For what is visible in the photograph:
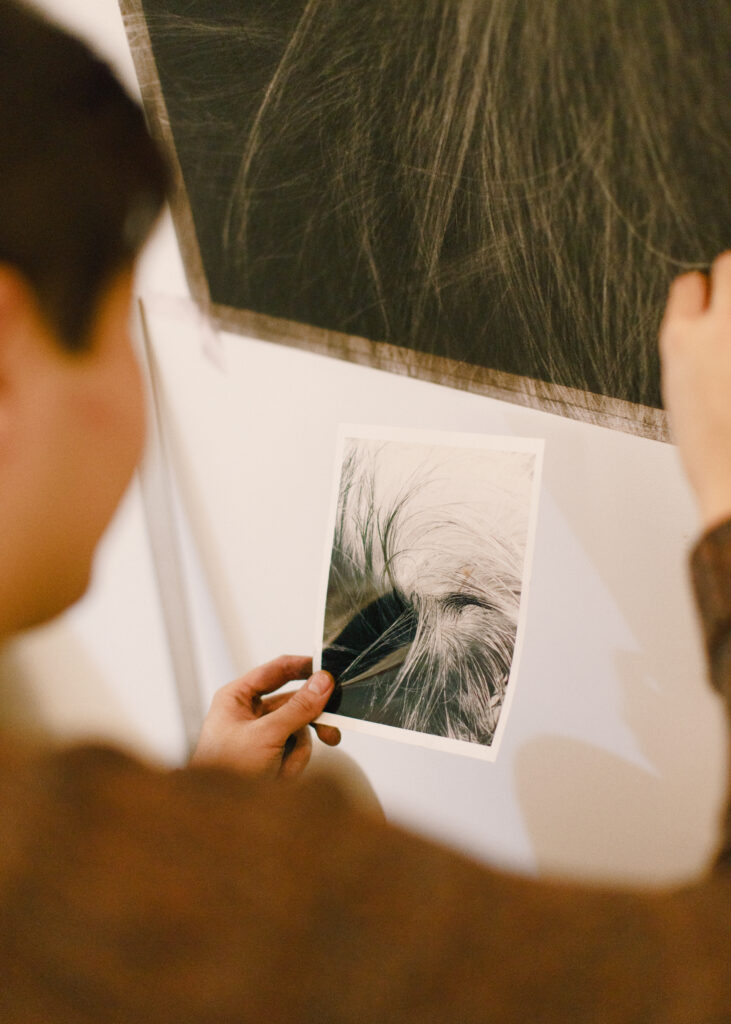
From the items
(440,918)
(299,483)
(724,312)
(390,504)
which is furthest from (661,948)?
(299,483)

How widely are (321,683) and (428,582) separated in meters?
0.15

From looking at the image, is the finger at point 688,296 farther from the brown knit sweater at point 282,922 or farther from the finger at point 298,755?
the finger at point 298,755

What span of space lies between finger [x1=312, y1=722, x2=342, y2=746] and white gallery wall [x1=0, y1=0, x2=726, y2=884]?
42 mm

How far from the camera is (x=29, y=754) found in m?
0.21

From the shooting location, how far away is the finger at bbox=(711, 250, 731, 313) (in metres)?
0.43

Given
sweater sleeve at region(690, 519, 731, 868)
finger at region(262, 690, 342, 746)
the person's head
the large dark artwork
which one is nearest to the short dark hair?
the person's head

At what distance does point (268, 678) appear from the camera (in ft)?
2.36

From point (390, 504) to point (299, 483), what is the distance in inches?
5.5

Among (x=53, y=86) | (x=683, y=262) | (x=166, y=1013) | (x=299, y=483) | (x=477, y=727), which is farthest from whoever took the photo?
(x=299, y=483)

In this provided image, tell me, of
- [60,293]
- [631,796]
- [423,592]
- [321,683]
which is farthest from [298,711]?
[60,293]

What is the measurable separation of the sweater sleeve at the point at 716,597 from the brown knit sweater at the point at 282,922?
0.09m

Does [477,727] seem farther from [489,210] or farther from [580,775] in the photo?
[489,210]

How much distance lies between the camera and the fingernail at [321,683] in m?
0.67

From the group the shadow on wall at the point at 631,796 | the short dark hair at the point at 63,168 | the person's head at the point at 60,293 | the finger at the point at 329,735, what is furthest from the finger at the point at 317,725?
the short dark hair at the point at 63,168
